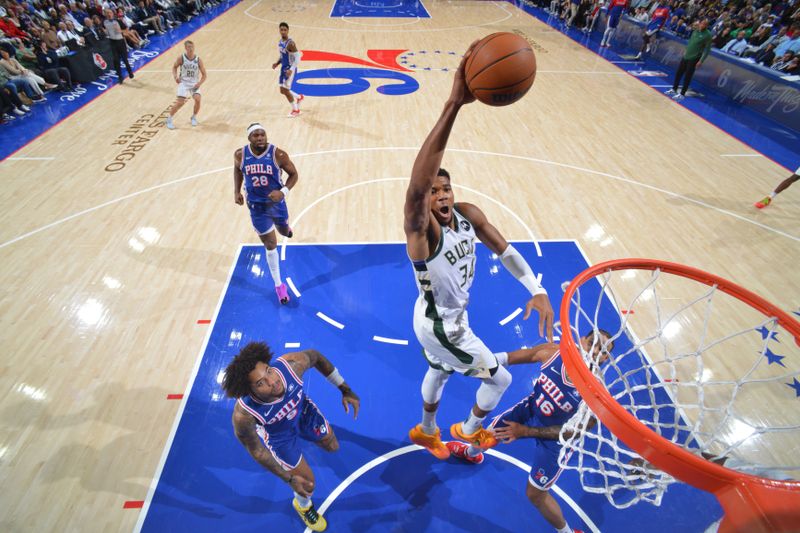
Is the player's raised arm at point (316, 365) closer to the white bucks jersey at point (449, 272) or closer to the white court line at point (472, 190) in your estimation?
the white bucks jersey at point (449, 272)

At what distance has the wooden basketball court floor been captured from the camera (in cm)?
386

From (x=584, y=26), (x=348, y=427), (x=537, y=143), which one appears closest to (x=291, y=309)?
(x=348, y=427)

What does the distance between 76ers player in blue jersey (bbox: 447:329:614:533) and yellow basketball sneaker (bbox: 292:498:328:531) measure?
154 cm

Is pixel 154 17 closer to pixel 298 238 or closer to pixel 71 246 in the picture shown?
pixel 71 246

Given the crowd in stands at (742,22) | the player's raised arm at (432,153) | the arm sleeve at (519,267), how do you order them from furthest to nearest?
the crowd in stands at (742,22) → the arm sleeve at (519,267) → the player's raised arm at (432,153)

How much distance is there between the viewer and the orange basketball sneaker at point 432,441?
3568 mm

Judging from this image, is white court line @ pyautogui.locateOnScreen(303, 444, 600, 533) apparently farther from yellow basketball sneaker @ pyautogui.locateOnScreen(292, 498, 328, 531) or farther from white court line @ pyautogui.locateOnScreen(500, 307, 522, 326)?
white court line @ pyautogui.locateOnScreen(500, 307, 522, 326)

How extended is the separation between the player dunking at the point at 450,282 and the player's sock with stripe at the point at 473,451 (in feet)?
0.34

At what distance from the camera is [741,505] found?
59.9 inches

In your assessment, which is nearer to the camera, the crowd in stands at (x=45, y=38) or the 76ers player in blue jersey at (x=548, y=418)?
the 76ers player in blue jersey at (x=548, y=418)

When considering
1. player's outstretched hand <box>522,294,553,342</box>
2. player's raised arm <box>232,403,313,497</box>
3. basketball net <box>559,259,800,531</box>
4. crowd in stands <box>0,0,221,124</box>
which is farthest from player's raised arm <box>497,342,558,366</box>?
crowd in stands <box>0,0,221,124</box>

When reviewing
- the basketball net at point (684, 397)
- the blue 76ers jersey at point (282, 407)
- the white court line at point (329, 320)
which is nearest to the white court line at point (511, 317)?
the basketball net at point (684, 397)

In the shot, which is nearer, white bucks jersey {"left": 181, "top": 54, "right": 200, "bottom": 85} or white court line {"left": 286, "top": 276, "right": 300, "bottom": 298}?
white court line {"left": 286, "top": 276, "right": 300, "bottom": 298}

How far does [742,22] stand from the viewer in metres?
13.4
